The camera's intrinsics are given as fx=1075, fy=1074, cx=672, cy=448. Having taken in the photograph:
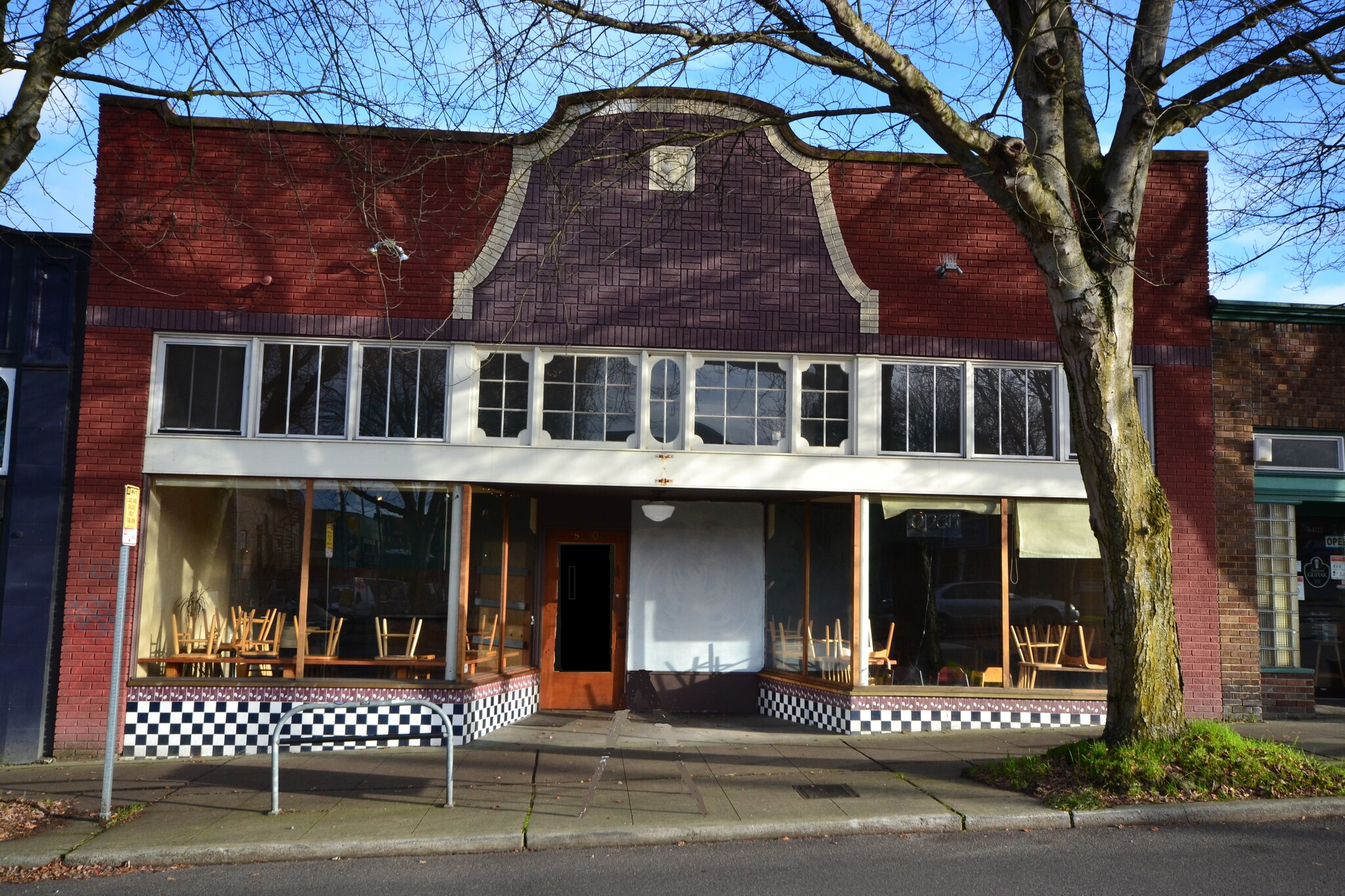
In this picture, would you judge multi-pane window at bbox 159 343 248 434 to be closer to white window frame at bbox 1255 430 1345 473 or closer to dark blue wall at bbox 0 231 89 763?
dark blue wall at bbox 0 231 89 763

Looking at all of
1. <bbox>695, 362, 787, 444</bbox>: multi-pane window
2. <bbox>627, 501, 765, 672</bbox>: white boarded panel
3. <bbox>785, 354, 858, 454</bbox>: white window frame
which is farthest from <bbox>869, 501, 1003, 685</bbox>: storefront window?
<bbox>627, 501, 765, 672</bbox>: white boarded panel

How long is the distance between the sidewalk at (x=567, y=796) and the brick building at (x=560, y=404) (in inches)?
31.9

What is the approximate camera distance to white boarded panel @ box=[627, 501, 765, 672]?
1297cm

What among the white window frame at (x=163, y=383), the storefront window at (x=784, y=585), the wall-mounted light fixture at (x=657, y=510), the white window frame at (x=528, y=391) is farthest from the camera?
the wall-mounted light fixture at (x=657, y=510)

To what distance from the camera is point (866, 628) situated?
11758 millimetres

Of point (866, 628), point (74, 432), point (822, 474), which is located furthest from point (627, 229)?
point (74, 432)

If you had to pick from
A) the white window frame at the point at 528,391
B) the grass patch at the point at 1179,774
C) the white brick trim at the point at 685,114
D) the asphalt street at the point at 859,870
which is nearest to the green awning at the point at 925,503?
the white brick trim at the point at 685,114

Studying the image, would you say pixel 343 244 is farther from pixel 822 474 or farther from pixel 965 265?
pixel 965 265

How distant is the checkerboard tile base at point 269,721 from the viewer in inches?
418

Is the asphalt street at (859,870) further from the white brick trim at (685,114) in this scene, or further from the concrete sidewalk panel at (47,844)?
the white brick trim at (685,114)

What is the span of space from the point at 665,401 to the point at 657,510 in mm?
1830

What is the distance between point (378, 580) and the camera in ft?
36.9

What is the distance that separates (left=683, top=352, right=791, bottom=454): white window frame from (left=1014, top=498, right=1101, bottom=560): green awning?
85.6 inches

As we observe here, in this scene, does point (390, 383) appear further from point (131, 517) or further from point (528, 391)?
point (131, 517)
